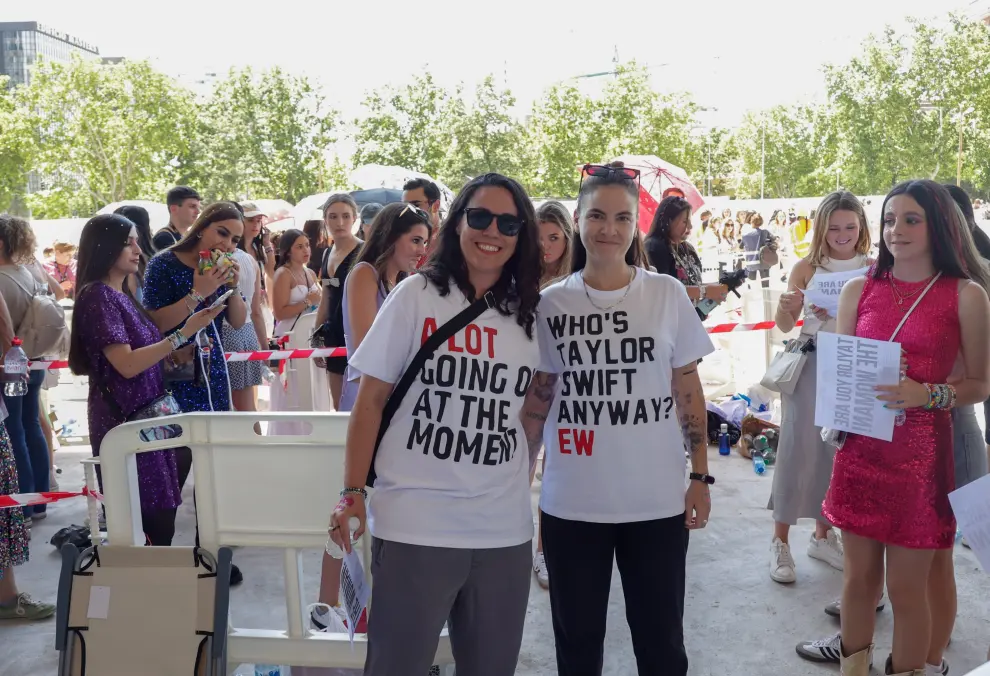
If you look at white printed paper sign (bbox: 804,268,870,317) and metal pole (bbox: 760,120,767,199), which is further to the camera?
metal pole (bbox: 760,120,767,199)

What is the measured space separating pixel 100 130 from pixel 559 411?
52608 millimetres

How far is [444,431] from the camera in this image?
7.03ft

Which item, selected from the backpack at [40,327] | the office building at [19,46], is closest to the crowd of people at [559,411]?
the backpack at [40,327]

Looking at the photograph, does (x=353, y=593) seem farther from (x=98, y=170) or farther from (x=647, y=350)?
(x=98, y=170)

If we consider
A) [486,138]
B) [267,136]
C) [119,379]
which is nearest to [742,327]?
[119,379]

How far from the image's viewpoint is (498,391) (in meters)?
2.18

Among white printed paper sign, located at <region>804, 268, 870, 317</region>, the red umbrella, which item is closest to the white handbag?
white printed paper sign, located at <region>804, 268, 870, 317</region>

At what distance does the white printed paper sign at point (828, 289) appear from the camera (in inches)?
160

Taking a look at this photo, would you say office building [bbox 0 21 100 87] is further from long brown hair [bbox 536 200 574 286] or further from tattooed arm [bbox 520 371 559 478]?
tattooed arm [bbox 520 371 559 478]

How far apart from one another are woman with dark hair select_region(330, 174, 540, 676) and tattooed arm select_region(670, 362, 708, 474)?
0.58m

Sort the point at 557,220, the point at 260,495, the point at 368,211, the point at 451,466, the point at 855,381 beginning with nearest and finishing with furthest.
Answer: the point at 451,466 → the point at 260,495 → the point at 855,381 → the point at 557,220 → the point at 368,211

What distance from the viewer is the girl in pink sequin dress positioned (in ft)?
9.31

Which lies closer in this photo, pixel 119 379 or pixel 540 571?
pixel 119 379

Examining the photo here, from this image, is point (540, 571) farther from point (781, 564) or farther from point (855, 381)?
point (855, 381)
